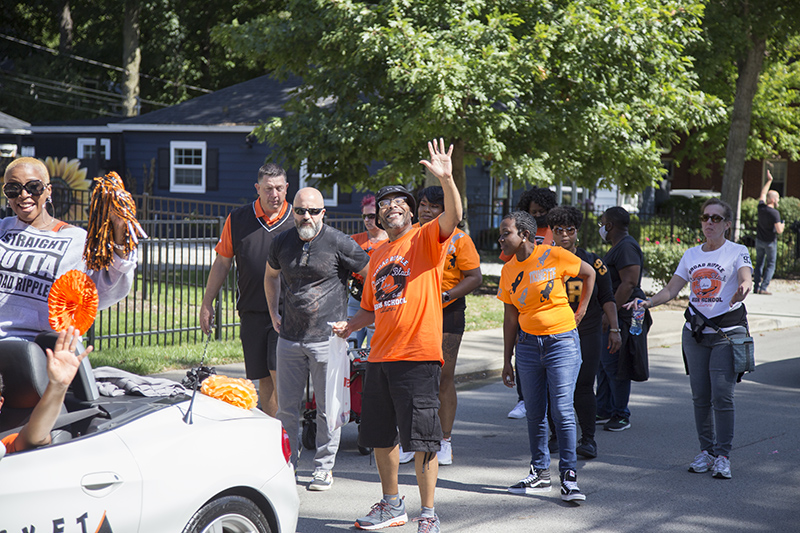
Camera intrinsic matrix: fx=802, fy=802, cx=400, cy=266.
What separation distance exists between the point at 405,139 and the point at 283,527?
9.81 meters

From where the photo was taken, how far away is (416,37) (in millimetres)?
12234

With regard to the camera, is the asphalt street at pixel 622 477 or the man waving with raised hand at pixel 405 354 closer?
the man waving with raised hand at pixel 405 354

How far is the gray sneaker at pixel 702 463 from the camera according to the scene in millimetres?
5898

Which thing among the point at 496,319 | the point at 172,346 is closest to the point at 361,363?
the point at 172,346

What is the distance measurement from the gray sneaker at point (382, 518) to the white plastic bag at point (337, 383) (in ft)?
2.36

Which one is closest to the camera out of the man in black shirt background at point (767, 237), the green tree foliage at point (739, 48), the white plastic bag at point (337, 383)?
the white plastic bag at point (337, 383)

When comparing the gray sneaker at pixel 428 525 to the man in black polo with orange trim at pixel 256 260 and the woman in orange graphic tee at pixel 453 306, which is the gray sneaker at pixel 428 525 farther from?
the man in black polo with orange trim at pixel 256 260

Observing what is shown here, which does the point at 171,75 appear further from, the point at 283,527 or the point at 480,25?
the point at 283,527

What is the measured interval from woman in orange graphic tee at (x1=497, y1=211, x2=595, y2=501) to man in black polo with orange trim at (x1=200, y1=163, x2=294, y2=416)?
169 cm

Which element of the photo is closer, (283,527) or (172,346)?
(283,527)

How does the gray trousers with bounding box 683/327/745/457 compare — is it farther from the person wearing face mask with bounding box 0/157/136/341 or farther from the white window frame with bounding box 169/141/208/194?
the white window frame with bounding box 169/141/208/194

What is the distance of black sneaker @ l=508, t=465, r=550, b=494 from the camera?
18.0 ft

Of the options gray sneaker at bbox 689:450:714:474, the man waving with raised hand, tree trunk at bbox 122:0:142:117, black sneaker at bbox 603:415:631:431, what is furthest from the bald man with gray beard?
tree trunk at bbox 122:0:142:117

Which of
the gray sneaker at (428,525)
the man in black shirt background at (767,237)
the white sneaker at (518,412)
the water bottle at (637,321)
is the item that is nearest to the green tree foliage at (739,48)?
the man in black shirt background at (767,237)
